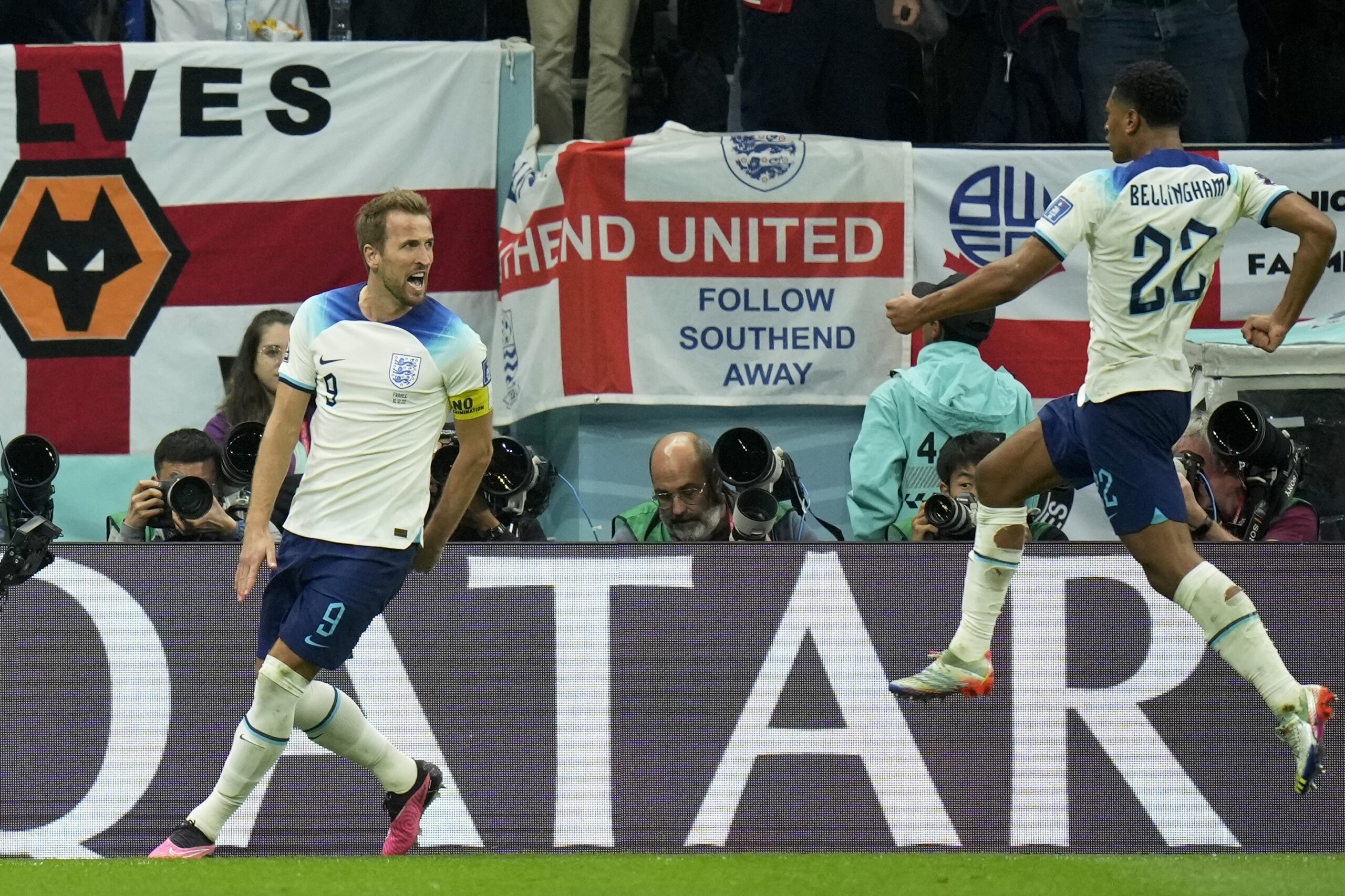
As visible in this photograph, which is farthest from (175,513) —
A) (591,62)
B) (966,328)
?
(591,62)

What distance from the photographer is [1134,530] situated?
521 cm

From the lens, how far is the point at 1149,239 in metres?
5.13

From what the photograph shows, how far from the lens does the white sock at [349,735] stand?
564 cm

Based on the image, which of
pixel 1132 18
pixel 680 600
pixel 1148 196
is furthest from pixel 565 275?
pixel 1148 196

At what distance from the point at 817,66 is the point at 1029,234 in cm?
123

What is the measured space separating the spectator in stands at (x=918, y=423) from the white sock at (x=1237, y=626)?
1.82 m

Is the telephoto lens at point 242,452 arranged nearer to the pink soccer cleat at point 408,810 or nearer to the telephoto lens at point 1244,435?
the pink soccer cleat at point 408,810

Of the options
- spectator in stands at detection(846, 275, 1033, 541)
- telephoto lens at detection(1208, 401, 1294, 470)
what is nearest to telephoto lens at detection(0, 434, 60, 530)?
spectator in stands at detection(846, 275, 1033, 541)

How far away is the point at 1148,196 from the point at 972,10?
13.4ft

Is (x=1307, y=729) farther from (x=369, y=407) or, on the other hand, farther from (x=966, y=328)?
(x=369, y=407)

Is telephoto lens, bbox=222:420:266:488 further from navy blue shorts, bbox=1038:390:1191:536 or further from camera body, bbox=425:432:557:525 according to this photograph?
navy blue shorts, bbox=1038:390:1191:536

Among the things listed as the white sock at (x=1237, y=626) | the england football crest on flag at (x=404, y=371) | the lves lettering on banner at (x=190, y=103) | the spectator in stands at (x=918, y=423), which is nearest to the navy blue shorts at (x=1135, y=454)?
the white sock at (x=1237, y=626)

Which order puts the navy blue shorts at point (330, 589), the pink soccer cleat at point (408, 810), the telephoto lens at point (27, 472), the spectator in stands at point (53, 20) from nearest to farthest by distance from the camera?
the navy blue shorts at point (330, 589) → the pink soccer cleat at point (408, 810) → the telephoto lens at point (27, 472) → the spectator in stands at point (53, 20)

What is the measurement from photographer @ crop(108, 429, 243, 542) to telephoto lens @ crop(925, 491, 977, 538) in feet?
7.97
